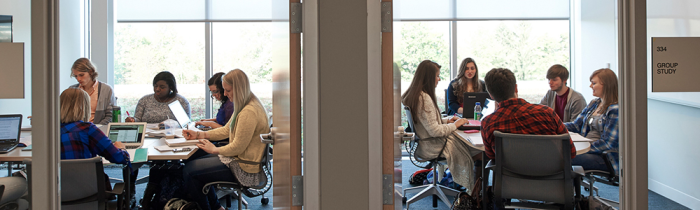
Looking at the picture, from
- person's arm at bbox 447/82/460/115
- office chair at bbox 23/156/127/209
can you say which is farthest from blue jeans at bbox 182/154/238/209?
person's arm at bbox 447/82/460/115

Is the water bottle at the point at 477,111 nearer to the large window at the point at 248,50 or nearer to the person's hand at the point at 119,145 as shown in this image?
the large window at the point at 248,50

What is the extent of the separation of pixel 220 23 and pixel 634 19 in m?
5.05

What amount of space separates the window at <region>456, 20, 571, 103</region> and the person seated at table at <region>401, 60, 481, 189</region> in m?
2.47

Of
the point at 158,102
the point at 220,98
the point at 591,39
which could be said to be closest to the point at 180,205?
the point at 220,98

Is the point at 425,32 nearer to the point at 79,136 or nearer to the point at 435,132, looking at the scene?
the point at 435,132

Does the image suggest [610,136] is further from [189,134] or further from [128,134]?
[128,134]

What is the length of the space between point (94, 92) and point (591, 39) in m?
5.81

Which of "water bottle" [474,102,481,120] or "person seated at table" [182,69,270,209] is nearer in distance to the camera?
"person seated at table" [182,69,270,209]

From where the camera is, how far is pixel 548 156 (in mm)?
2447

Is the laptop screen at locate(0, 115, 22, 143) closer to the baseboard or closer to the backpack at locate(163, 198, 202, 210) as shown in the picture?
the backpack at locate(163, 198, 202, 210)

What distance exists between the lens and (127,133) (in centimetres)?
303

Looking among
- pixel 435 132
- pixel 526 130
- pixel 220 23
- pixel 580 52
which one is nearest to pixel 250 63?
pixel 220 23

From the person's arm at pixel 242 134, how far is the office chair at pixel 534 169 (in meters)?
1.55

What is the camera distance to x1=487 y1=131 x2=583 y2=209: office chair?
243cm
